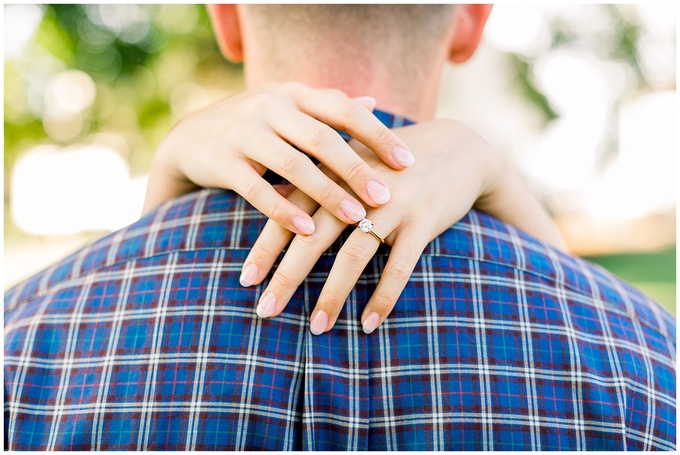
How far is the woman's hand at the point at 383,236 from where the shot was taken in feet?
3.45

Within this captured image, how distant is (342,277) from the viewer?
3.46 feet

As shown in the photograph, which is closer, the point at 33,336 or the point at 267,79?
the point at 33,336

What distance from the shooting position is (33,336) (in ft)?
3.65

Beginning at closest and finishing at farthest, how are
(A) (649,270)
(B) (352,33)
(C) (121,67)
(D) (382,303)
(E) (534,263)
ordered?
1. (D) (382,303)
2. (E) (534,263)
3. (B) (352,33)
4. (C) (121,67)
5. (A) (649,270)

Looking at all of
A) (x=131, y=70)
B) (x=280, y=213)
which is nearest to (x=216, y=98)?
(x=131, y=70)

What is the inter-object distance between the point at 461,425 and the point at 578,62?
1165 cm

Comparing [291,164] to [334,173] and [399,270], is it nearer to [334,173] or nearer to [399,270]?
[334,173]

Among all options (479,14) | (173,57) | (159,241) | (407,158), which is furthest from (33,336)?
(173,57)

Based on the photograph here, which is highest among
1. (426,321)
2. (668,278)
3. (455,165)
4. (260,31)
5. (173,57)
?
(260,31)

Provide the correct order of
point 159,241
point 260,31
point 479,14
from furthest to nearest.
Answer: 1. point 479,14
2. point 260,31
3. point 159,241

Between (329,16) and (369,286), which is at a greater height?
(329,16)

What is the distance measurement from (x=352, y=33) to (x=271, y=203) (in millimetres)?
411

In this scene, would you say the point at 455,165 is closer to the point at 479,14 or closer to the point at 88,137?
the point at 479,14

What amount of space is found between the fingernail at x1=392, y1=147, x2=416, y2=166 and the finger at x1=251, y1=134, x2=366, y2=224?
112mm
